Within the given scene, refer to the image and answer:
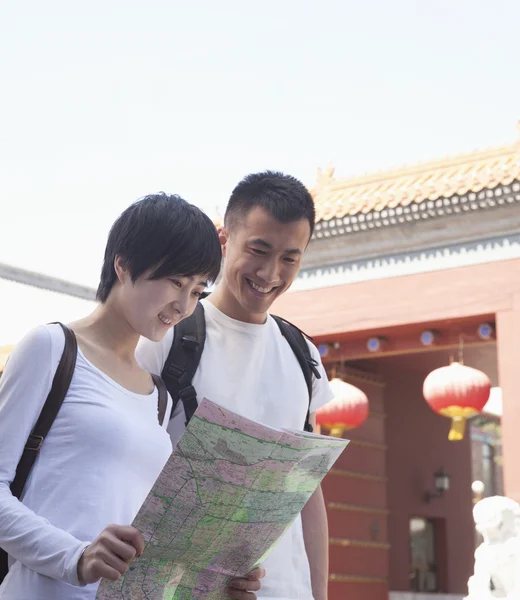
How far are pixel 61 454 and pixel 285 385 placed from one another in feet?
2.28

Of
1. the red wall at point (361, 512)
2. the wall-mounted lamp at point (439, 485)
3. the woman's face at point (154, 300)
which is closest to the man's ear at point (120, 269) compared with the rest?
the woman's face at point (154, 300)

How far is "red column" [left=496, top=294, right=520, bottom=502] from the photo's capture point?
704cm

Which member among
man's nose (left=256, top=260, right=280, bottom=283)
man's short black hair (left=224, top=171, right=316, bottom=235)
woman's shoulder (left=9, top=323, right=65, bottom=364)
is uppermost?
man's short black hair (left=224, top=171, right=316, bottom=235)

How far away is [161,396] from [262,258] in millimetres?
440

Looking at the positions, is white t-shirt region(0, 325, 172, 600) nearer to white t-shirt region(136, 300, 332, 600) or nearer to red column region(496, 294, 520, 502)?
white t-shirt region(136, 300, 332, 600)

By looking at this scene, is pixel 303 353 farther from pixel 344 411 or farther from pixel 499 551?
pixel 344 411

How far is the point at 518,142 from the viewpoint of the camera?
25.9 ft

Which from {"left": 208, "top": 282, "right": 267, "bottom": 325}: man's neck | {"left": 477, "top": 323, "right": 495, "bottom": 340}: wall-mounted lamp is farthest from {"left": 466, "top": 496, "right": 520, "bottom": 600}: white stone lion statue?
{"left": 208, "top": 282, "right": 267, "bottom": 325}: man's neck

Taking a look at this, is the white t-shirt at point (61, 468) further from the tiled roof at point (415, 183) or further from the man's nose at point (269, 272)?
the tiled roof at point (415, 183)

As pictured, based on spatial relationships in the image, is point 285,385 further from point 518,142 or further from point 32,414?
point 518,142

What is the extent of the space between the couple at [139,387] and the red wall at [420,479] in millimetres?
7968

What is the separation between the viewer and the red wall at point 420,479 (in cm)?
969

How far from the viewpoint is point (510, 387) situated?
287 inches

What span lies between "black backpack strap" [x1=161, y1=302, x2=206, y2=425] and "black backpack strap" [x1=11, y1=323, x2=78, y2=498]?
38cm
